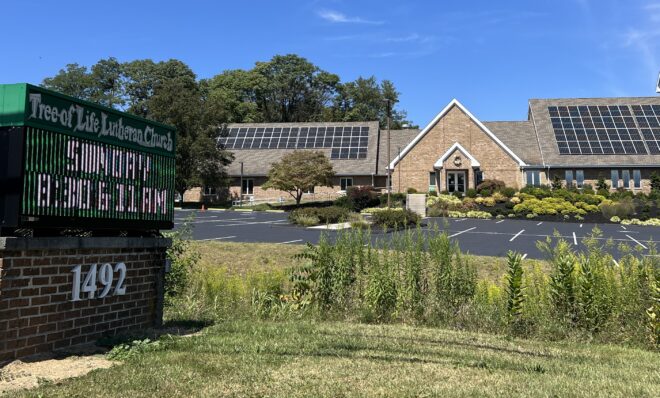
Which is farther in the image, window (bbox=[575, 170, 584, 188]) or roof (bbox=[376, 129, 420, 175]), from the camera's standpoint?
roof (bbox=[376, 129, 420, 175])

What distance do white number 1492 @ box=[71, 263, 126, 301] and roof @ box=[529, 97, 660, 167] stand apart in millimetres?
42090

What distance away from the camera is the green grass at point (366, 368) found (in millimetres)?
4738

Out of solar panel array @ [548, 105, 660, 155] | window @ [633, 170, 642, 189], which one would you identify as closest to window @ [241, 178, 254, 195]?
solar panel array @ [548, 105, 660, 155]

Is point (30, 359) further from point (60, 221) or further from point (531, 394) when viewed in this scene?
point (531, 394)

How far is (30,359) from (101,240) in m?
1.55

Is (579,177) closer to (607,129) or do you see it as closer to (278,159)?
(607,129)

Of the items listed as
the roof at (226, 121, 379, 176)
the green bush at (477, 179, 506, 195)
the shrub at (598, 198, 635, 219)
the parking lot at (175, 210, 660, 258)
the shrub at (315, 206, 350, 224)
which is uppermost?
the roof at (226, 121, 379, 176)

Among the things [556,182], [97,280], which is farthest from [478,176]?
[97,280]

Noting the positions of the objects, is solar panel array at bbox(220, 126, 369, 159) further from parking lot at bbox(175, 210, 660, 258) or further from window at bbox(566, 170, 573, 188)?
parking lot at bbox(175, 210, 660, 258)

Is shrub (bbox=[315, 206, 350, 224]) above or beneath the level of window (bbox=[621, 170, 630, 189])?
beneath

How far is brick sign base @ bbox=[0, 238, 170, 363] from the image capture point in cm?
547

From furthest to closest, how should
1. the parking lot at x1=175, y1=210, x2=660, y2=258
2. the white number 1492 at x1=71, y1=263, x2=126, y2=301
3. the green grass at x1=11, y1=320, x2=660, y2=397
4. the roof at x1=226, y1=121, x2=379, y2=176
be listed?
1. the roof at x1=226, y1=121, x2=379, y2=176
2. the parking lot at x1=175, y1=210, x2=660, y2=258
3. the white number 1492 at x1=71, y1=263, x2=126, y2=301
4. the green grass at x1=11, y1=320, x2=660, y2=397

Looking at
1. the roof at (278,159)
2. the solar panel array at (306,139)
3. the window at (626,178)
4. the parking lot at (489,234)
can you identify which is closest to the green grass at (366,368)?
the parking lot at (489,234)

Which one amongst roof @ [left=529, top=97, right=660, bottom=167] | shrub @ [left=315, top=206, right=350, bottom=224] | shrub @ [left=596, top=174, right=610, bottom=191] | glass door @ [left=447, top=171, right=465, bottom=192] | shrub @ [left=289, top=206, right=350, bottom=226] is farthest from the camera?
glass door @ [left=447, top=171, right=465, bottom=192]
